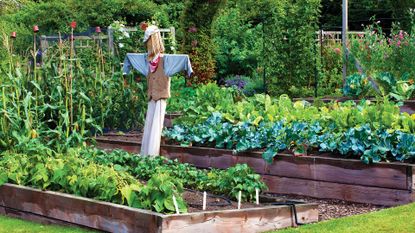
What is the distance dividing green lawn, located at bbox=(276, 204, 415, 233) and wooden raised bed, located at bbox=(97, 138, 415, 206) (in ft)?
1.59

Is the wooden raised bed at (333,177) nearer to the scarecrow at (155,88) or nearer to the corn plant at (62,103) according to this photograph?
the scarecrow at (155,88)

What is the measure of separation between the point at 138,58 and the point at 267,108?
1.63 m

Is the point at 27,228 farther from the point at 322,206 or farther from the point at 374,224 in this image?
the point at 374,224

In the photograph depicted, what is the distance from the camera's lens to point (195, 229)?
18.5ft

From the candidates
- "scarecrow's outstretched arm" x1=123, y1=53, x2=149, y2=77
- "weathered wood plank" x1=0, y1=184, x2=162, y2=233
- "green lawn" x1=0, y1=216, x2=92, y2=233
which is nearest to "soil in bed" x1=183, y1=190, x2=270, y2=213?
"weathered wood plank" x1=0, y1=184, x2=162, y2=233

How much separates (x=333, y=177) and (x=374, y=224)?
1.39m

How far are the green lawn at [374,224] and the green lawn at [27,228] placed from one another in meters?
1.75

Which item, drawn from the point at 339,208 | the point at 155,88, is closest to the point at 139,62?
the point at 155,88

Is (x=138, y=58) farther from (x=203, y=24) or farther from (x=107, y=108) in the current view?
(x=203, y=24)

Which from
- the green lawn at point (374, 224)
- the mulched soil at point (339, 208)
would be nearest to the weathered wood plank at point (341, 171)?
the mulched soil at point (339, 208)

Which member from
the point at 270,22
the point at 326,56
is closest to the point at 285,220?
the point at 270,22

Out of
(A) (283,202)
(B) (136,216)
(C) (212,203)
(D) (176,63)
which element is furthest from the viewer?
(D) (176,63)

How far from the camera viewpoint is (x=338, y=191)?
282 inches

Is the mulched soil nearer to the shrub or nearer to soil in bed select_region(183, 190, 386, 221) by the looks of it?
soil in bed select_region(183, 190, 386, 221)
